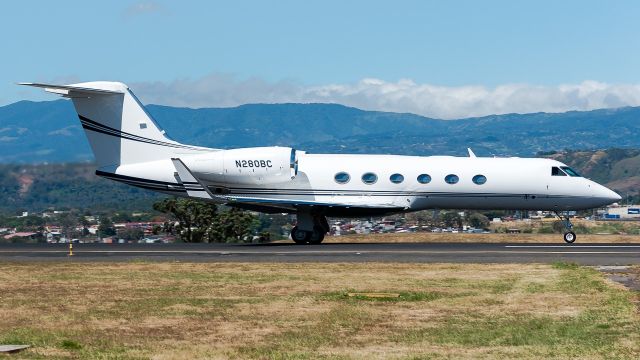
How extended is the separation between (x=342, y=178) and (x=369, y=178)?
98cm

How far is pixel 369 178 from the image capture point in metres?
36.0

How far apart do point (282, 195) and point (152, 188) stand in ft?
16.1

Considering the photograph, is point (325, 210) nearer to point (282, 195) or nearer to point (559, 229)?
point (282, 195)

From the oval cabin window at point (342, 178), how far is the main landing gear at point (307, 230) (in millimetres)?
1596

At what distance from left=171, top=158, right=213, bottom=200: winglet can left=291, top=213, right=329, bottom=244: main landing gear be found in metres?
3.46

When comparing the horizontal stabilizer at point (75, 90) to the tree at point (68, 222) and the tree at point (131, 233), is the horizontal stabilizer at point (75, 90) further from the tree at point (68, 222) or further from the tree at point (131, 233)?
the tree at point (68, 222)

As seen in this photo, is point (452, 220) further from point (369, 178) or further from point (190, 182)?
point (190, 182)

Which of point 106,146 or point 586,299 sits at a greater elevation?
point 106,146

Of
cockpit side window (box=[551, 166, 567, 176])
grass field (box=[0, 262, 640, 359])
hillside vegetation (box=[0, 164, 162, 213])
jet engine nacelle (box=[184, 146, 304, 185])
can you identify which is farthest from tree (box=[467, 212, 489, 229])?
grass field (box=[0, 262, 640, 359])

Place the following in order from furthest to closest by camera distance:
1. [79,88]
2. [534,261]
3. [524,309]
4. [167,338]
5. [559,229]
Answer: [559,229]
[79,88]
[534,261]
[524,309]
[167,338]

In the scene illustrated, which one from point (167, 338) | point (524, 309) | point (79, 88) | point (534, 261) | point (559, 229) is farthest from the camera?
point (559, 229)

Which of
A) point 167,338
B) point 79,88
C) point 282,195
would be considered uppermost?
point 79,88

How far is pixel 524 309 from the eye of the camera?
17.5m

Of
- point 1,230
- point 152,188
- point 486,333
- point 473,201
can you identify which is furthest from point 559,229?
point 486,333
